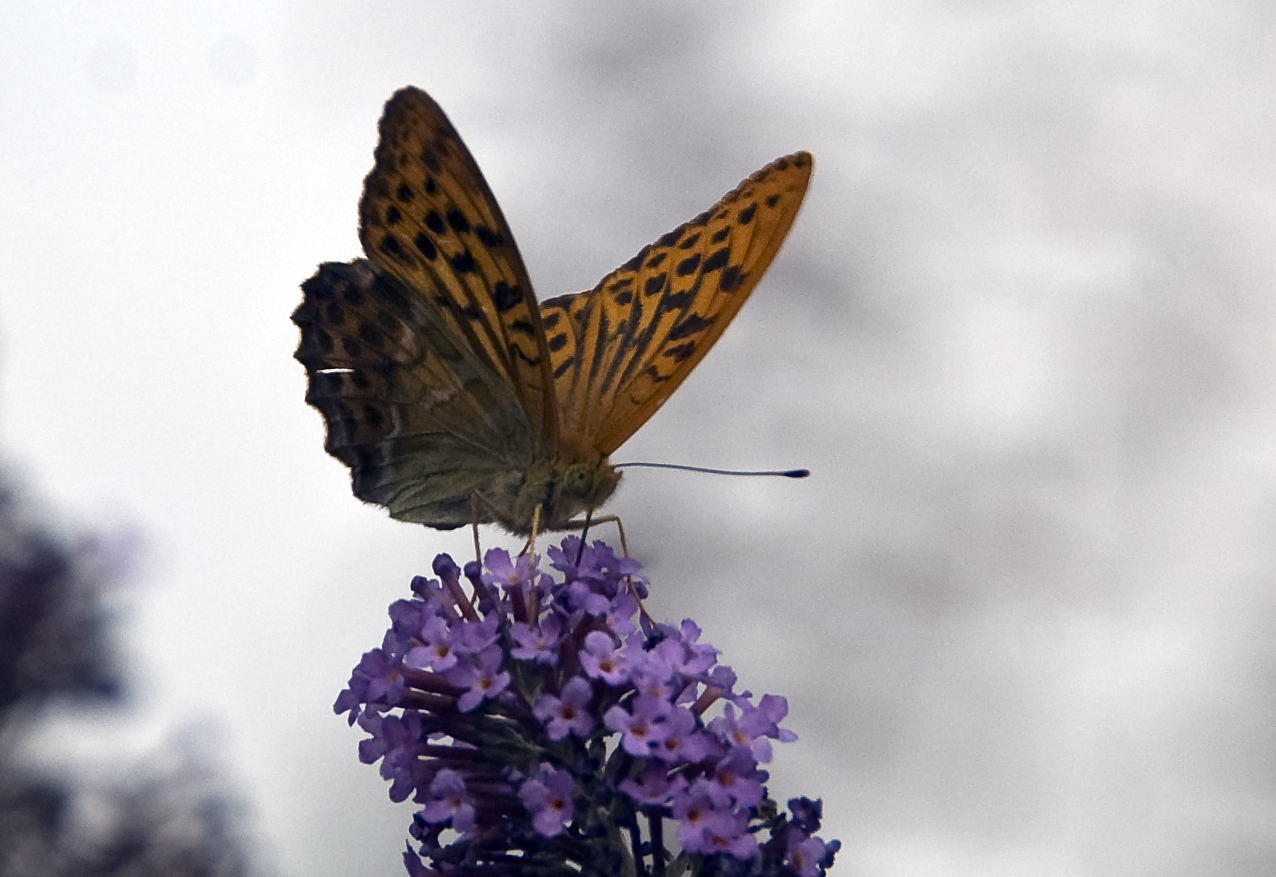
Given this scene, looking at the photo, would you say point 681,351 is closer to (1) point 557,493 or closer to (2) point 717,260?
(2) point 717,260

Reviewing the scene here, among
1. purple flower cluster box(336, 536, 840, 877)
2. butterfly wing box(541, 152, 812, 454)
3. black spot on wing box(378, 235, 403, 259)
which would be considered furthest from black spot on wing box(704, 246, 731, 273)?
purple flower cluster box(336, 536, 840, 877)

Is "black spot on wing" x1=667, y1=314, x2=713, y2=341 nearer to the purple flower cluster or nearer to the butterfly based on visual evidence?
the butterfly

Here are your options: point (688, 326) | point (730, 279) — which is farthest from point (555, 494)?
point (730, 279)

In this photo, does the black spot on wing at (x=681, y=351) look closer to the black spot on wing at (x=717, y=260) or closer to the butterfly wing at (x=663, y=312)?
the butterfly wing at (x=663, y=312)

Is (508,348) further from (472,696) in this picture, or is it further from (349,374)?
(472,696)

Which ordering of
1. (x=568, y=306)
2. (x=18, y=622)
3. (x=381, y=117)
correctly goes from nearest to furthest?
(x=381, y=117) < (x=568, y=306) < (x=18, y=622)

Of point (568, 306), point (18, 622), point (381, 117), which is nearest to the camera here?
point (381, 117)

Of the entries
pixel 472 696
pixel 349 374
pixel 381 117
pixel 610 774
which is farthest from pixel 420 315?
pixel 610 774
